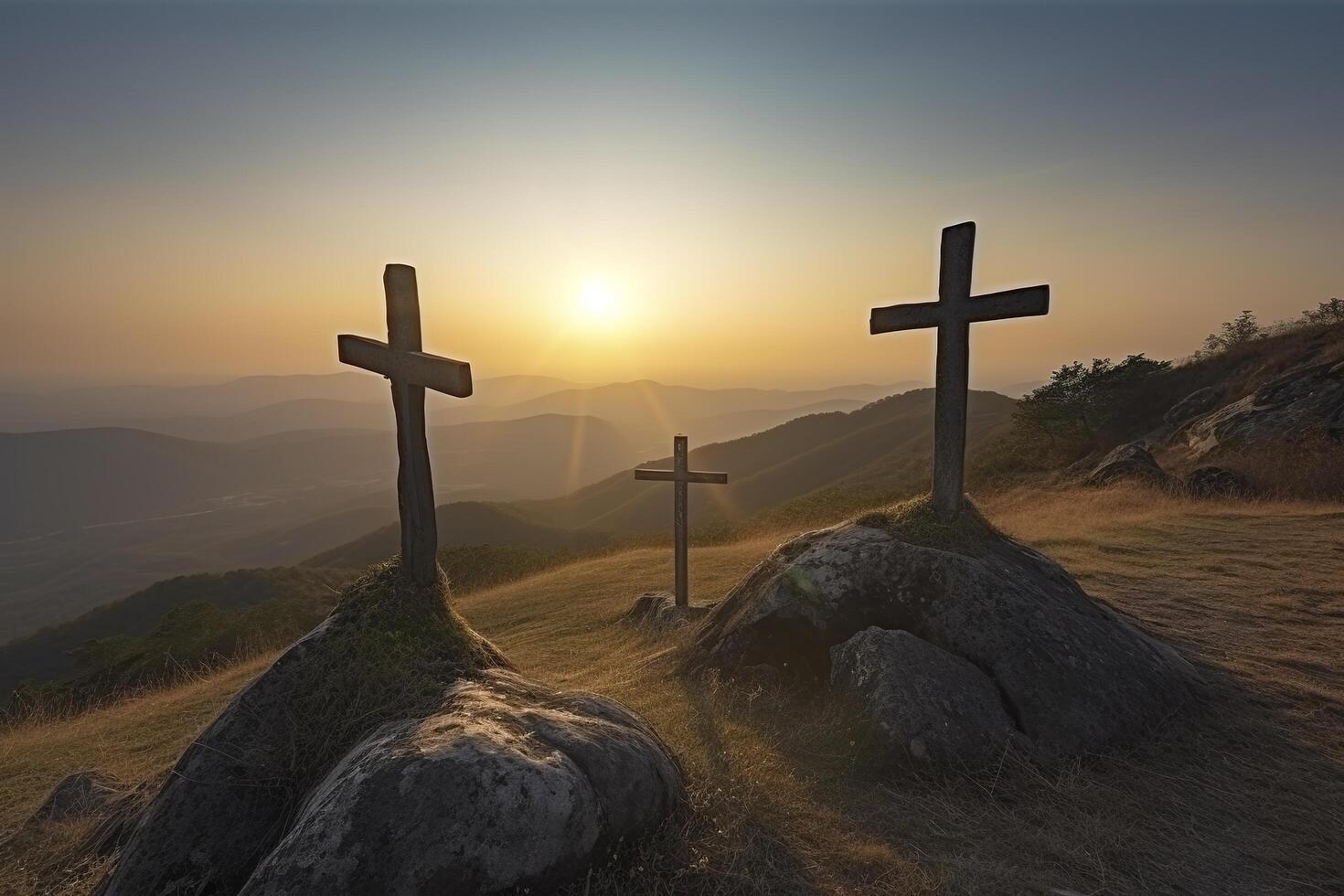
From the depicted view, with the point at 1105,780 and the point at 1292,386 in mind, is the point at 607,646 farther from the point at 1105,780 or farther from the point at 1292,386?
the point at 1292,386

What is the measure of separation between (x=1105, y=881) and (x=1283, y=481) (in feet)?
62.5

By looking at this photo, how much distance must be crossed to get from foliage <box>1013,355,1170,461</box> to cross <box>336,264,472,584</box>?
3149cm

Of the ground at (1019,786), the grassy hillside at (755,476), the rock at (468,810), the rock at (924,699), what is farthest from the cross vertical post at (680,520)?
the grassy hillside at (755,476)

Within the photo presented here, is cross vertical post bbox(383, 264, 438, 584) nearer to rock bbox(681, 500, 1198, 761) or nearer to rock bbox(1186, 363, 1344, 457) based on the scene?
rock bbox(681, 500, 1198, 761)

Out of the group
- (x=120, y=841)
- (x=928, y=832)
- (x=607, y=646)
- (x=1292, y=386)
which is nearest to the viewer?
(x=928, y=832)

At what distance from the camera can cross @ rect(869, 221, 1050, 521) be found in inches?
289

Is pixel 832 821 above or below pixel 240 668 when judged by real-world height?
above

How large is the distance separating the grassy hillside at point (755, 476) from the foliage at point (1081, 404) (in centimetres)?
1763

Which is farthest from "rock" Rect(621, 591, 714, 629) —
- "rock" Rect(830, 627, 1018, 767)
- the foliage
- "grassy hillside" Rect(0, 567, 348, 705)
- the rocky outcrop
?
"grassy hillside" Rect(0, 567, 348, 705)

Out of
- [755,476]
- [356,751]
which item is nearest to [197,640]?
[356,751]

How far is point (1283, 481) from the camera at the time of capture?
16.9m

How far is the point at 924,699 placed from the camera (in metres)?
5.52

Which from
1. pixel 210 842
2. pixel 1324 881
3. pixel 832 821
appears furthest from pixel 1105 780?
pixel 210 842

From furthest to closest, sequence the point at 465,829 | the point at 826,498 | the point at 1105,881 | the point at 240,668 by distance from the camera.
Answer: the point at 826,498
the point at 240,668
the point at 1105,881
the point at 465,829
